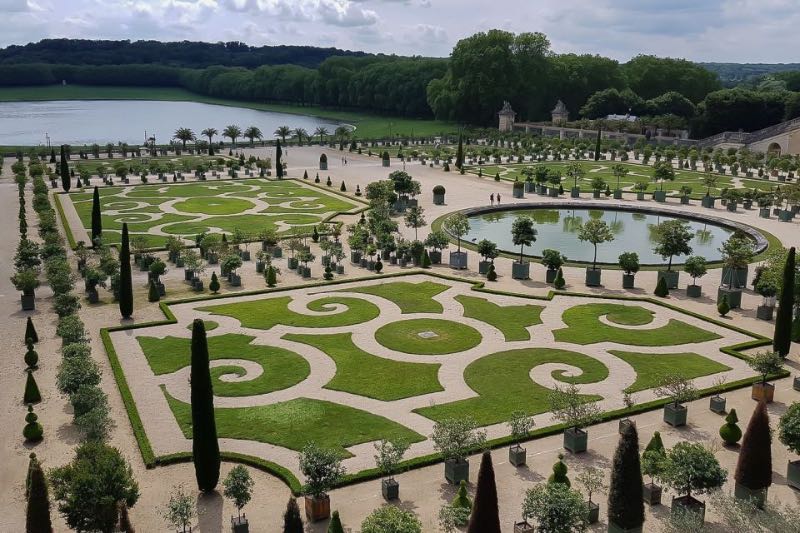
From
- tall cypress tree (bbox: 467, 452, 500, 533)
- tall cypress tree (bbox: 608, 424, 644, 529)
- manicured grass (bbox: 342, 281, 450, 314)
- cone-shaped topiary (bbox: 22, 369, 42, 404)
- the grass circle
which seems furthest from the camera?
the grass circle

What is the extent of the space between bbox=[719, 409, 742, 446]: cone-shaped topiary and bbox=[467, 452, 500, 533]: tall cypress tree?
11.1 meters

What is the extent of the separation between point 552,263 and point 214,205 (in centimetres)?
3667

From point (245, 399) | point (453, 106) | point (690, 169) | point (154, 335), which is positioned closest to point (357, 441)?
point (245, 399)

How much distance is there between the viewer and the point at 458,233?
158 ft

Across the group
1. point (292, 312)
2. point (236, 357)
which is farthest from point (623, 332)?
point (236, 357)

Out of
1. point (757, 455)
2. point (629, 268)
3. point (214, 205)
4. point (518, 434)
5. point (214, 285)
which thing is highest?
point (629, 268)

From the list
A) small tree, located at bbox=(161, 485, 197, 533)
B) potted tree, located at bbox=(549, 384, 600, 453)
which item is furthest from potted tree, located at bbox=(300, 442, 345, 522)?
potted tree, located at bbox=(549, 384, 600, 453)

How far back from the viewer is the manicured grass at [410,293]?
37234 mm

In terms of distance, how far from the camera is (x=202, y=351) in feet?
68.2

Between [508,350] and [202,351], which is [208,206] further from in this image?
[202,351]

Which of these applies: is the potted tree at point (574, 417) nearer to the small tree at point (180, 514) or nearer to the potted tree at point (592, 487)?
the potted tree at point (592, 487)

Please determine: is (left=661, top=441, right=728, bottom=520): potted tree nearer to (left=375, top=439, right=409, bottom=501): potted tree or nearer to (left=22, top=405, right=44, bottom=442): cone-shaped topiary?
(left=375, top=439, right=409, bottom=501): potted tree

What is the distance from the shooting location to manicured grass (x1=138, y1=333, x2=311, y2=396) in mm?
27745

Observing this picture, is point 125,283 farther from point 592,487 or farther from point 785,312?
point 785,312
